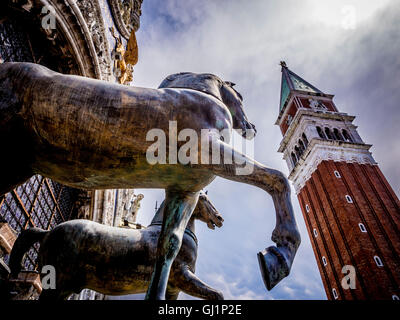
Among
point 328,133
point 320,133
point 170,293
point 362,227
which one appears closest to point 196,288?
point 170,293

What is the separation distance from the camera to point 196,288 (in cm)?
386

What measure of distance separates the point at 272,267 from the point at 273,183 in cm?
69

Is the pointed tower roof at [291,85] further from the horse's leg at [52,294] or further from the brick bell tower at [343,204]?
the horse's leg at [52,294]

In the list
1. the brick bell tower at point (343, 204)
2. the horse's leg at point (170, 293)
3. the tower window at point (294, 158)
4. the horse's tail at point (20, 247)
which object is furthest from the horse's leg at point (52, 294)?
the tower window at point (294, 158)

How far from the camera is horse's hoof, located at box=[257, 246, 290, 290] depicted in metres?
1.80

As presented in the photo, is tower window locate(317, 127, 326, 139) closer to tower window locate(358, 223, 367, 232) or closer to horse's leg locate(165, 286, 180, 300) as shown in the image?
tower window locate(358, 223, 367, 232)

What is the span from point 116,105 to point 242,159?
Result: 3.56ft

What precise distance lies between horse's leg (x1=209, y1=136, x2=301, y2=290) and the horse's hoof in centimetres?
5

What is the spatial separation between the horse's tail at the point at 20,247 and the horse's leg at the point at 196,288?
2023 mm

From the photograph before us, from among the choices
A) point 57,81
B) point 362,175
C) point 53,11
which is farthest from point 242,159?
point 362,175

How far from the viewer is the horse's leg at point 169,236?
7.40 feet

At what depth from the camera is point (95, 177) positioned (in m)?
2.37

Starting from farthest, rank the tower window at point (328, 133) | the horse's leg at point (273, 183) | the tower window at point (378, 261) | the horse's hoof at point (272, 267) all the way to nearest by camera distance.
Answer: the tower window at point (328, 133) → the tower window at point (378, 261) → the horse's leg at point (273, 183) → the horse's hoof at point (272, 267)
